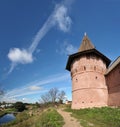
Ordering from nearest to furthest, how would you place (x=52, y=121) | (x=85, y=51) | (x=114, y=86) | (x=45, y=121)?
(x=52, y=121)
(x=45, y=121)
(x=114, y=86)
(x=85, y=51)

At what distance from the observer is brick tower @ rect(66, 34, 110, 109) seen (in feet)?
74.4

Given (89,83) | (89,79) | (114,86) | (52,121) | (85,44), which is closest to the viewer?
(52,121)

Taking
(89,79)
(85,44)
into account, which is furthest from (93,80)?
(85,44)

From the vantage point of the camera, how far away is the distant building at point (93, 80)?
73.1 feet

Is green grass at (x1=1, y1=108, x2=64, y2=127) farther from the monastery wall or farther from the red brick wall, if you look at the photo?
the monastery wall

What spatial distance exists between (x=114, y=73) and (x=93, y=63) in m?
3.59

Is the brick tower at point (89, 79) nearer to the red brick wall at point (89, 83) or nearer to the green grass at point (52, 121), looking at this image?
the red brick wall at point (89, 83)

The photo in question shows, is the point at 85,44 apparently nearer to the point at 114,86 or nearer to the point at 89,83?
the point at 89,83

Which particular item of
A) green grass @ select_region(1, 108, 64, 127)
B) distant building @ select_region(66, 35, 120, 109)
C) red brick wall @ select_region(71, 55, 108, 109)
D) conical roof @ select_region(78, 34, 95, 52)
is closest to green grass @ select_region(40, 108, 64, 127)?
green grass @ select_region(1, 108, 64, 127)

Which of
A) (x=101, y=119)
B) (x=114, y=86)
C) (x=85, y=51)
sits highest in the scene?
(x=85, y=51)

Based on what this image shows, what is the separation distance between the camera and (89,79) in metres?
23.3

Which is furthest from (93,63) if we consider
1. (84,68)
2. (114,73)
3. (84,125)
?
(84,125)

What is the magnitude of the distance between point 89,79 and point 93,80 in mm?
629

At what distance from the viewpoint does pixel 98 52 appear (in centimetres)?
2420
